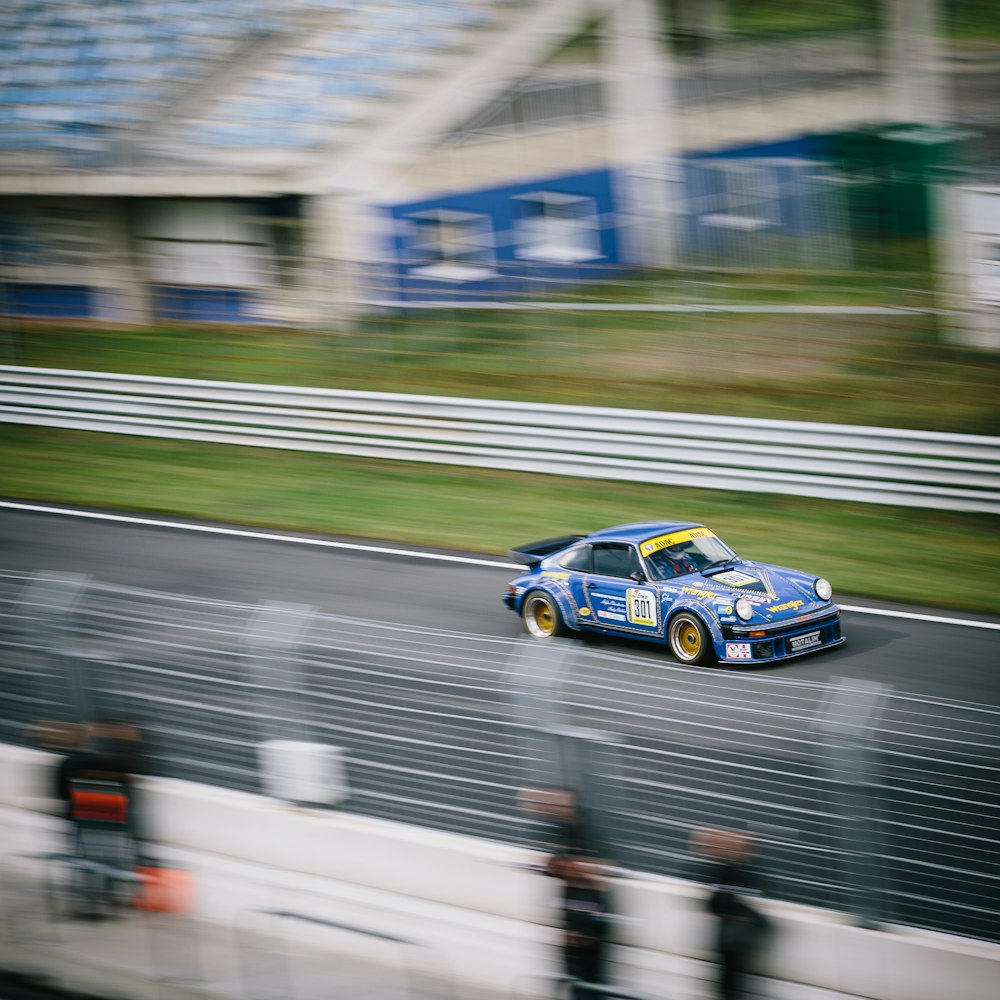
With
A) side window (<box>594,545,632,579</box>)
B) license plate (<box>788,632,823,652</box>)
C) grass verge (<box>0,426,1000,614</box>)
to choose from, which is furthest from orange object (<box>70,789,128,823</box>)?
grass verge (<box>0,426,1000,614</box>)

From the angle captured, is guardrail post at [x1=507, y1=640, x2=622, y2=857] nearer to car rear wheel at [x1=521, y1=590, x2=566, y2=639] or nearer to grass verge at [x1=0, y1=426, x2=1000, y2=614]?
car rear wheel at [x1=521, y1=590, x2=566, y2=639]

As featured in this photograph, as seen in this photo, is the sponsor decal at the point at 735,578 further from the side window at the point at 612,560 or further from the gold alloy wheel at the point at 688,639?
the side window at the point at 612,560

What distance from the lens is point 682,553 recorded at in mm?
11656

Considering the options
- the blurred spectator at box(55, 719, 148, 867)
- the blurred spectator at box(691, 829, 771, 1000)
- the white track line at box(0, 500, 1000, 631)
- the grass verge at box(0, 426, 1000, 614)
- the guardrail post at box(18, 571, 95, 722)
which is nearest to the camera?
the blurred spectator at box(691, 829, 771, 1000)

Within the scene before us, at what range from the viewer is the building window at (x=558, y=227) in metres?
25.4

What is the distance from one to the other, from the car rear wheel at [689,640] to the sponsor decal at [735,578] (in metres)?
0.43

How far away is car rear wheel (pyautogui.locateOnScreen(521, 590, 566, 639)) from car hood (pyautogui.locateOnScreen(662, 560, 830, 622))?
133cm

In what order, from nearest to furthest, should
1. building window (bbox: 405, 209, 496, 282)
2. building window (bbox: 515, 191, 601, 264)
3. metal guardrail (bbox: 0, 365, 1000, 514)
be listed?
metal guardrail (bbox: 0, 365, 1000, 514), building window (bbox: 405, 209, 496, 282), building window (bbox: 515, 191, 601, 264)

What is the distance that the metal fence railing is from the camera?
20.9ft

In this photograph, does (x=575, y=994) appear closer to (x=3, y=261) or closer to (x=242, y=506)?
(x=242, y=506)

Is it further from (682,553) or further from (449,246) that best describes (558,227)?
(682,553)

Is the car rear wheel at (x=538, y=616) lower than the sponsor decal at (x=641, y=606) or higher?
lower

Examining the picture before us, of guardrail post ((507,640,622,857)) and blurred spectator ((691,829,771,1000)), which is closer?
blurred spectator ((691,829,771,1000))

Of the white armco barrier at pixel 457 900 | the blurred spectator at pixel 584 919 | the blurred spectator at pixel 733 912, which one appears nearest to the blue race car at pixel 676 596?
the white armco barrier at pixel 457 900
